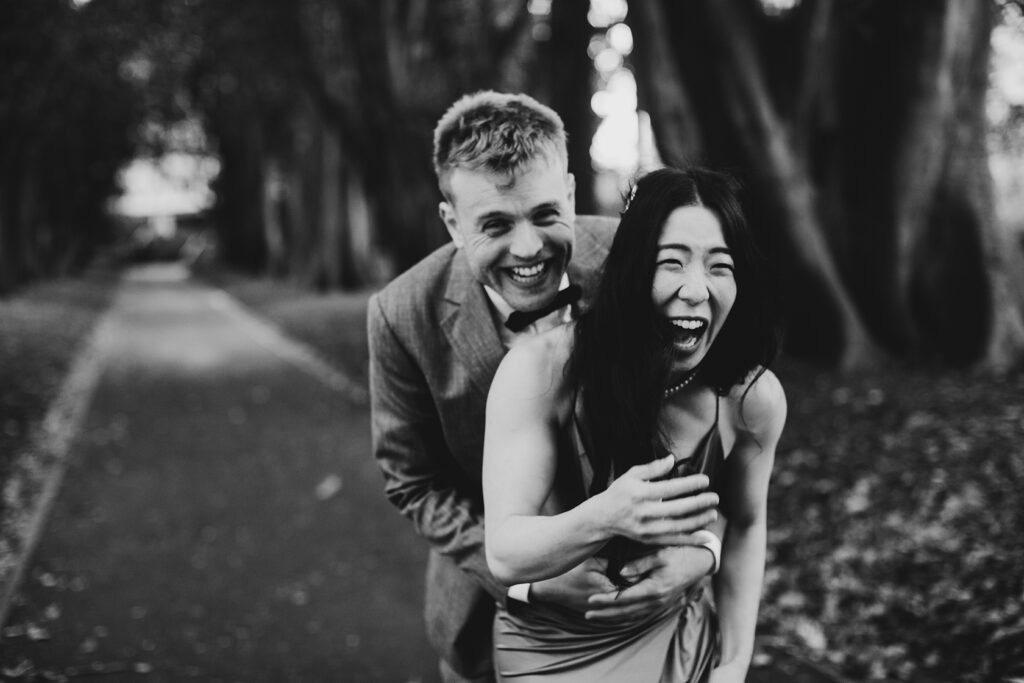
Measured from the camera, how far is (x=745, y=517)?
8.17 ft

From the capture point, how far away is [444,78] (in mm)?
15117

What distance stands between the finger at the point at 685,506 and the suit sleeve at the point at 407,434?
3.57 feet

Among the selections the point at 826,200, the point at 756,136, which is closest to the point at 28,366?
the point at 756,136

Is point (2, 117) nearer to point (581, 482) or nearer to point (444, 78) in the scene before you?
point (444, 78)

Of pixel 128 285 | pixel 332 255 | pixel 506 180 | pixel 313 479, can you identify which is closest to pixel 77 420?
pixel 313 479

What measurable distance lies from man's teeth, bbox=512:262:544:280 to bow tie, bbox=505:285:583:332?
0.26 ft

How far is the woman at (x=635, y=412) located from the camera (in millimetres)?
2016

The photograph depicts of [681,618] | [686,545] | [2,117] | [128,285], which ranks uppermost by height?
[2,117]

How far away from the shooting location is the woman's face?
6.83ft

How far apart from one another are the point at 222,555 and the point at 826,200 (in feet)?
21.8

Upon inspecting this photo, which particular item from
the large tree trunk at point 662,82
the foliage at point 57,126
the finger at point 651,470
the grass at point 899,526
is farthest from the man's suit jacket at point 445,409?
the foliage at point 57,126

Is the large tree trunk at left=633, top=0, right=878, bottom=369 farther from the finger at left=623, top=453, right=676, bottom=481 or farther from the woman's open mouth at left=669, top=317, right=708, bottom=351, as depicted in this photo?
the finger at left=623, top=453, right=676, bottom=481

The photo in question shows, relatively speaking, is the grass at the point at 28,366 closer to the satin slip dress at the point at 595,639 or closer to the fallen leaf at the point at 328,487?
the fallen leaf at the point at 328,487

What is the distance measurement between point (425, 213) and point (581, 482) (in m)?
11.4
